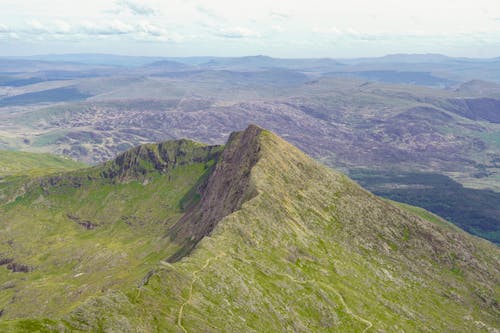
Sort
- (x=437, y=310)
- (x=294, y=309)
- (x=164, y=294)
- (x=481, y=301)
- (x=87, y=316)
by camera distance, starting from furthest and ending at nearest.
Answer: (x=481, y=301), (x=437, y=310), (x=294, y=309), (x=164, y=294), (x=87, y=316)

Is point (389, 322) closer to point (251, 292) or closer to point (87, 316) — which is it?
point (251, 292)

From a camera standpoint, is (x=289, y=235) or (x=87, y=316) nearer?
(x=87, y=316)

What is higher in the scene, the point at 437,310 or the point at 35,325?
the point at 35,325

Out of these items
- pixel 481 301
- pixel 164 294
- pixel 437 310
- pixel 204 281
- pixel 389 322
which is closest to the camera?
pixel 164 294

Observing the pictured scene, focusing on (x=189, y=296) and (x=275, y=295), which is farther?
(x=275, y=295)

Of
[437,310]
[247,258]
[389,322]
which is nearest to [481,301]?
[437,310]

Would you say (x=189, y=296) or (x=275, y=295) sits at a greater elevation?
(x=189, y=296)

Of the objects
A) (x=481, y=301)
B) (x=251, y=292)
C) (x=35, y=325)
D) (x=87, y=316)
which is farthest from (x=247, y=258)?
(x=481, y=301)

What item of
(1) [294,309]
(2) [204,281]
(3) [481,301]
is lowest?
(3) [481,301]

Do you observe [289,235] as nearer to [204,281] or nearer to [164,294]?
[204,281]

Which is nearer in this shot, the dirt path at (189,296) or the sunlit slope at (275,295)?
the dirt path at (189,296)

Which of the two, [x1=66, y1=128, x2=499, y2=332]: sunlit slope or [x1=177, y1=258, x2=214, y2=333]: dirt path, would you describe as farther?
[x1=66, y1=128, x2=499, y2=332]: sunlit slope
